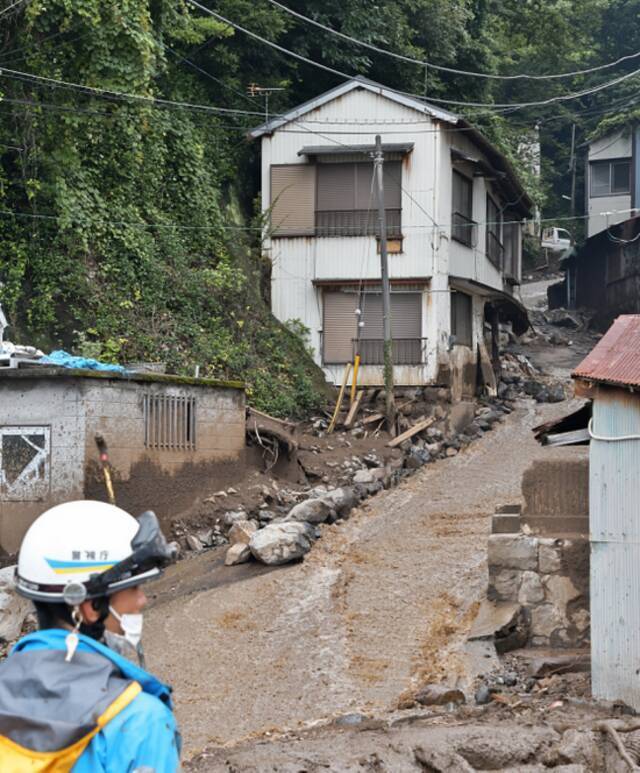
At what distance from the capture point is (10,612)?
14.9 meters

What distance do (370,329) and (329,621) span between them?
43.5 ft

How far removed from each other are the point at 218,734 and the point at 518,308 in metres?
24.7

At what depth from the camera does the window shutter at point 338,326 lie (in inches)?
1061

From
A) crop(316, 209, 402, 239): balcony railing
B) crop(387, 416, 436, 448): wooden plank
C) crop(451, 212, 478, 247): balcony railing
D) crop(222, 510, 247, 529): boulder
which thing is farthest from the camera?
crop(451, 212, 478, 247): balcony railing

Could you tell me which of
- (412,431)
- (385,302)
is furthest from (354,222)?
(412,431)

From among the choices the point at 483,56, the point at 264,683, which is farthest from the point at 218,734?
the point at 483,56

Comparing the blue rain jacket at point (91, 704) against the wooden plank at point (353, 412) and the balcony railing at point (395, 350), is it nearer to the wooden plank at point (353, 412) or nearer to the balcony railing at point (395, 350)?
the wooden plank at point (353, 412)

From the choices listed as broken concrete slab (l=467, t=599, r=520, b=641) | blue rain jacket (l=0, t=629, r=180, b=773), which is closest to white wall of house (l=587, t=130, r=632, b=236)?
broken concrete slab (l=467, t=599, r=520, b=641)

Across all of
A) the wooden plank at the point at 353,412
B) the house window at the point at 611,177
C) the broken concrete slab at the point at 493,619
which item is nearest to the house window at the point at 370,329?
the wooden plank at the point at 353,412

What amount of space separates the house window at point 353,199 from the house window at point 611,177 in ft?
61.0

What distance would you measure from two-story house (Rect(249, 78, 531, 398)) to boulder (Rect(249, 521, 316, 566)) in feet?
32.3

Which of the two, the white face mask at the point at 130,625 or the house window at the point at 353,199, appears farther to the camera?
the house window at the point at 353,199

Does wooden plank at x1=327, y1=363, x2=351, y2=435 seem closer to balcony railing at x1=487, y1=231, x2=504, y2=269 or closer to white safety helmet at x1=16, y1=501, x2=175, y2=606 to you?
balcony railing at x1=487, y1=231, x2=504, y2=269

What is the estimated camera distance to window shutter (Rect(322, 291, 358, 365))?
26.9 m
